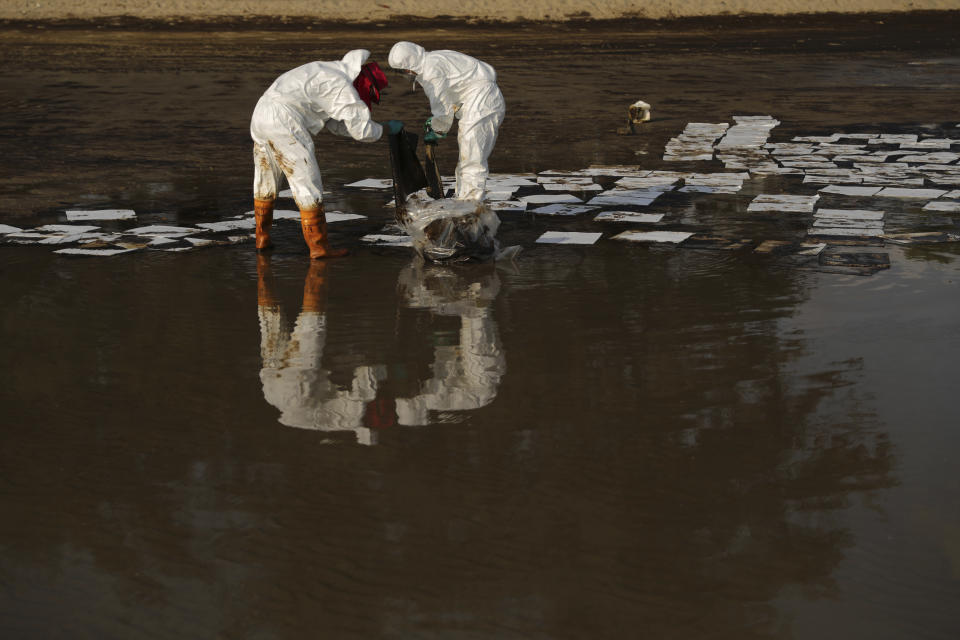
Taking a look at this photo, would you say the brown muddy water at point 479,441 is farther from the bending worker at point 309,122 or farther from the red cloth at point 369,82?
the red cloth at point 369,82

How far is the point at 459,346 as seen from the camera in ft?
20.6

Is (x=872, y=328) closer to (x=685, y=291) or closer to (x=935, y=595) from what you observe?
(x=685, y=291)

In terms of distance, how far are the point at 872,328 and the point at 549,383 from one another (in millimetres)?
1932

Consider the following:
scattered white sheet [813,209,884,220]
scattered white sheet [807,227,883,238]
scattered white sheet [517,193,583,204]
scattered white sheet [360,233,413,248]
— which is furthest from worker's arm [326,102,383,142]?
scattered white sheet [813,209,884,220]

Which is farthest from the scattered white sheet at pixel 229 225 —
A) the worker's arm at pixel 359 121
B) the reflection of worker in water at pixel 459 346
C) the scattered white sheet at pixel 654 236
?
the scattered white sheet at pixel 654 236

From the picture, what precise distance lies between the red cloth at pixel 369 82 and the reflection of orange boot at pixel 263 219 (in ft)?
3.51

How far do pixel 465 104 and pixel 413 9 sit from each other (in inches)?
834

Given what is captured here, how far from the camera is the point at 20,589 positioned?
3.75 metres

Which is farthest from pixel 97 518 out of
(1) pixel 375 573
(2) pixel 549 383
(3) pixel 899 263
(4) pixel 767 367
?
(3) pixel 899 263

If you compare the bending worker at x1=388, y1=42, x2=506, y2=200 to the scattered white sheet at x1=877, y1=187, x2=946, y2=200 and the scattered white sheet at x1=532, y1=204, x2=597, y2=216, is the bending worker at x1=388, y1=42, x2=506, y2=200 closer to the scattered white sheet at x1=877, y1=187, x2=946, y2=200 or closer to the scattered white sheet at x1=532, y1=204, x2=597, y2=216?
the scattered white sheet at x1=532, y1=204, x2=597, y2=216

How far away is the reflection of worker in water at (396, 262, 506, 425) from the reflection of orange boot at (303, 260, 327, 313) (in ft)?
1.63

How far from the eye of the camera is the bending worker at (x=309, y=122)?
26.5ft

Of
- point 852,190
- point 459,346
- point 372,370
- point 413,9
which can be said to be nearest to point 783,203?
point 852,190

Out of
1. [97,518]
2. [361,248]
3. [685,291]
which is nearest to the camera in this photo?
[97,518]
